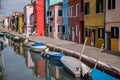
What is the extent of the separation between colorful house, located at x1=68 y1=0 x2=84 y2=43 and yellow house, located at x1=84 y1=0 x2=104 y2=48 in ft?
8.47

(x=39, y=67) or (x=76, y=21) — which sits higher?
(x=76, y=21)

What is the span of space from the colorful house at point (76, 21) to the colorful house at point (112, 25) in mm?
9685

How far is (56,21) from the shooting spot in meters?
59.8

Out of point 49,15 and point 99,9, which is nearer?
point 99,9

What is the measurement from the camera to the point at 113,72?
21.0m

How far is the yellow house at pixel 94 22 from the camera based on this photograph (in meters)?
36.4

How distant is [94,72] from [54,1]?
4853cm

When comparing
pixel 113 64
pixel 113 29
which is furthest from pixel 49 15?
pixel 113 64

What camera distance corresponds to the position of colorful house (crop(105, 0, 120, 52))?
31.7 m

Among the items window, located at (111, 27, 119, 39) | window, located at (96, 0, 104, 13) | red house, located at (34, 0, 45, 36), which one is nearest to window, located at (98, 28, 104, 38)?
window, located at (96, 0, 104, 13)

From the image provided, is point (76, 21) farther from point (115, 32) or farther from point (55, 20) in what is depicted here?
point (115, 32)


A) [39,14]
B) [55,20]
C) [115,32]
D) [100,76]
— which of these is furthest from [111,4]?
[39,14]

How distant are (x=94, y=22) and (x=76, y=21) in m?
8.86

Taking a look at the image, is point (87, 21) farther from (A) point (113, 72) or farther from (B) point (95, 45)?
(A) point (113, 72)
